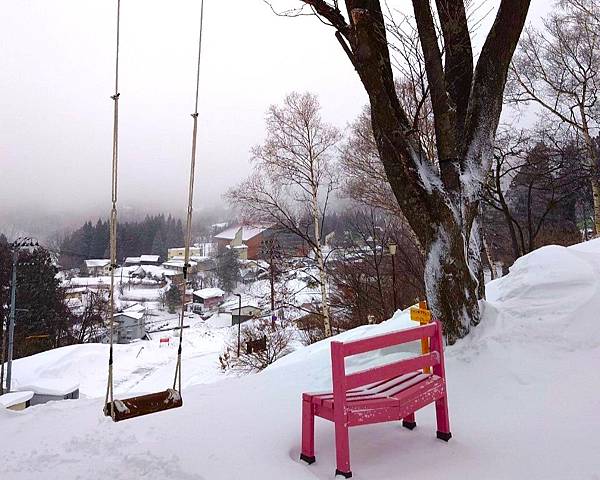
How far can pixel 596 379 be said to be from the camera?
3262mm

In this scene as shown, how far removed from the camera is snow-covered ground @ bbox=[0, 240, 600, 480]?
2.40 meters

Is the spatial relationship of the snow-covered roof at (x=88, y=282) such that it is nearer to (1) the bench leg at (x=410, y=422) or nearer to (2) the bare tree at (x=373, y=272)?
(2) the bare tree at (x=373, y=272)

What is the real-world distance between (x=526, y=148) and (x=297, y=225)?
8457 millimetres

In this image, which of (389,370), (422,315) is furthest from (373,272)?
(389,370)

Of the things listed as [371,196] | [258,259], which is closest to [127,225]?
[371,196]

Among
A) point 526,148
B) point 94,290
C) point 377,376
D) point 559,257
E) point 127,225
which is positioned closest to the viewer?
point 377,376

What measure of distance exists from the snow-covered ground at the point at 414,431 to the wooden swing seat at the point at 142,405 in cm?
29

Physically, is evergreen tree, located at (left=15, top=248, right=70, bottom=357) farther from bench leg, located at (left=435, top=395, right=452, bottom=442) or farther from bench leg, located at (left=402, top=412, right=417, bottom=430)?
bench leg, located at (left=435, top=395, right=452, bottom=442)

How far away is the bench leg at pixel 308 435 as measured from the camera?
2.47m

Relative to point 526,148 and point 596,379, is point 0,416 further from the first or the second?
point 526,148

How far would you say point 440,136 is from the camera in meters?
4.31

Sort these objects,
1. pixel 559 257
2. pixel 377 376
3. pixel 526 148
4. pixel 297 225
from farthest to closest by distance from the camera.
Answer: pixel 526 148 < pixel 297 225 < pixel 559 257 < pixel 377 376

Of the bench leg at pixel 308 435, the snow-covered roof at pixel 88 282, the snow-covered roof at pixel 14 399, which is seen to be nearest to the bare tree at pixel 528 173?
the bench leg at pixel 308 435

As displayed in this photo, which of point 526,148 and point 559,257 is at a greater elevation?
point 526,148
